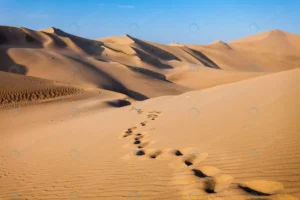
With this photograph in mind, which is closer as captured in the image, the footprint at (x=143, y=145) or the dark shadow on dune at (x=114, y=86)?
the footprint at (x=143, y=145)

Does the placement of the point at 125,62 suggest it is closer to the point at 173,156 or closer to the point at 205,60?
the point at 205,60

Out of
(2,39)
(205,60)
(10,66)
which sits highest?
(205,60)

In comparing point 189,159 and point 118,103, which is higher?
point 118,103

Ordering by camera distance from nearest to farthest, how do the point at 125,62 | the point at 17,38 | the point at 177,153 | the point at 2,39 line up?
the point at 177,153, the point at 2,39, the point at 17,38, the point at 125,62

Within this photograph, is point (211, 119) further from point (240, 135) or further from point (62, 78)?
point (62, 78)

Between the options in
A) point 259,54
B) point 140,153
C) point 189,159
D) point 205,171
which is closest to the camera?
point 205,171

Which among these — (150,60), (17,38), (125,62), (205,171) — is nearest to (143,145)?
(205,171)

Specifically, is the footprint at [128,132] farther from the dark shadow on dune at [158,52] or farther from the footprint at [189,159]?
the dark shadow on dune at [158,52]

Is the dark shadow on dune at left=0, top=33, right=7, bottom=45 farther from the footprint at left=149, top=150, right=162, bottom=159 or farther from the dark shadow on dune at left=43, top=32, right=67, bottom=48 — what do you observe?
the footprint at left=149, top=150, right=162, bottom=159

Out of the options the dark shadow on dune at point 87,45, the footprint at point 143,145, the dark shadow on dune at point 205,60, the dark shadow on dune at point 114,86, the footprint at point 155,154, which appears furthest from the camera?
the dark shadow on dune at point 205,60

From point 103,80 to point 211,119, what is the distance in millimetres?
17656

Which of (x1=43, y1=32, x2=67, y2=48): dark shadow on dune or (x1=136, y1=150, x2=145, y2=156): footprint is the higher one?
(x1=43, y1=32, x2=67, y2=48): dark shadow on dune

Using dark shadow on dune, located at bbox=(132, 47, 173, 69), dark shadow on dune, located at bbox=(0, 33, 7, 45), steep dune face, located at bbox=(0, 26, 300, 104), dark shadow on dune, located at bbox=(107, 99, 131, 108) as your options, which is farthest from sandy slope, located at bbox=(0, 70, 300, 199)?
dark shadow on dune, located at bbox=(132, 47, 173, 69)

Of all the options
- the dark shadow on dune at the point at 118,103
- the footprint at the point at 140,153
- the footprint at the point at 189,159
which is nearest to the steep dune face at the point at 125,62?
the dark shadow on dune at the point at 118,103
